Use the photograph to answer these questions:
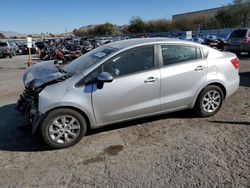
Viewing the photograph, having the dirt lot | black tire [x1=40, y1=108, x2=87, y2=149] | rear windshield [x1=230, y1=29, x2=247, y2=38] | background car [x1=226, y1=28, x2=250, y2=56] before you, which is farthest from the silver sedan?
rear windshield [x1=230, y1=29, x2=247, y2=38]

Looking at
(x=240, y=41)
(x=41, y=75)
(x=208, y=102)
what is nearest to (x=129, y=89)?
(x=41, y=75)

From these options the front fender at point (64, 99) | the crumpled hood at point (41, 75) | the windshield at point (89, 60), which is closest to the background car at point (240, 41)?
the windshield at point (89, 60)

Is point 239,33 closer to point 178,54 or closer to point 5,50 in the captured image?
point 178,54

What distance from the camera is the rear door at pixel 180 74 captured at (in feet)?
17.8

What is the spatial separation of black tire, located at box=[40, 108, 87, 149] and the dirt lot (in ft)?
0.39

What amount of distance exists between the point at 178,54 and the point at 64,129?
8.14ft

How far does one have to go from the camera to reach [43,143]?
16.5ft

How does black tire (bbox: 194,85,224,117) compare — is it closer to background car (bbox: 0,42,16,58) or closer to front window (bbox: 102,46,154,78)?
front window (bbox: 102,46,154,78)

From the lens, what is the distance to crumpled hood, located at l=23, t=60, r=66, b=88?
513 cm

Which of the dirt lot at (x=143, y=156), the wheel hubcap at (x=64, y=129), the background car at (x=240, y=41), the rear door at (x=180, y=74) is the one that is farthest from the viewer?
the background car at (x=240, y=41)

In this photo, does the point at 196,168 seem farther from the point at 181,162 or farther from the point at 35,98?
the point at 35,98

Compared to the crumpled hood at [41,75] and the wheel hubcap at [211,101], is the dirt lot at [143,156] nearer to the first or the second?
the wheel hubcap at [211,101]

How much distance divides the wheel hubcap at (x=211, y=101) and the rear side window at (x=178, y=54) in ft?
2.55

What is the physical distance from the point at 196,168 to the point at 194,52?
2.54 meters
